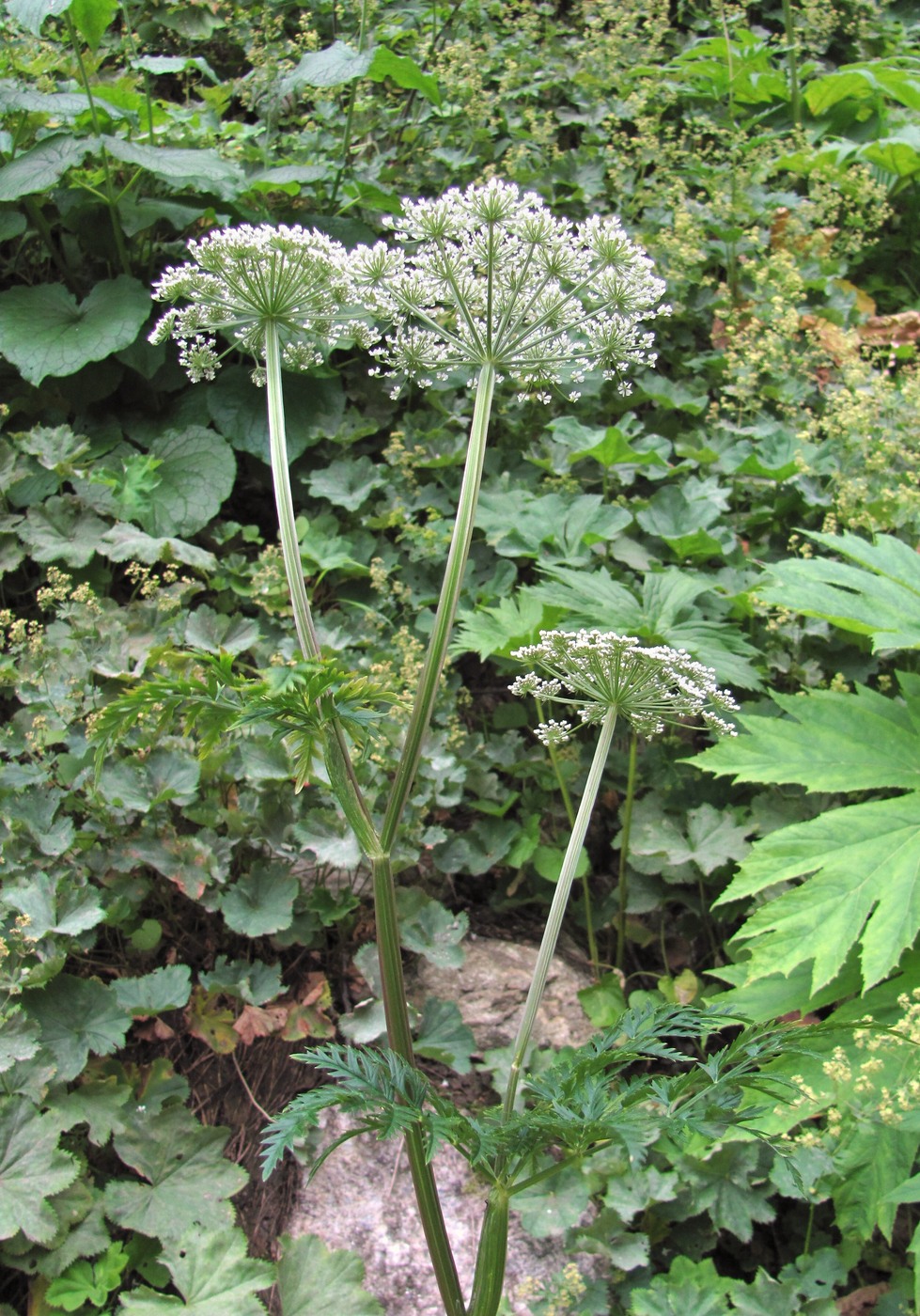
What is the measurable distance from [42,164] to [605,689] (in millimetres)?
3048

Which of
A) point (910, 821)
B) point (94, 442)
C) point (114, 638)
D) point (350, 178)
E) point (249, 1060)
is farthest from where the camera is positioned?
point (350, 178)

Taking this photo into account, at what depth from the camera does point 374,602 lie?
11.3ft

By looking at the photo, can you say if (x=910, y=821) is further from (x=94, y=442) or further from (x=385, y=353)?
(x=94, y=442)

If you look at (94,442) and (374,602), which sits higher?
(94,442)

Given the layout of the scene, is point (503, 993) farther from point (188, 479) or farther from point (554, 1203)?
point (188, 479)

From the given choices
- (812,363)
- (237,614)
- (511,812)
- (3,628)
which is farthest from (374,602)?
(812,363)

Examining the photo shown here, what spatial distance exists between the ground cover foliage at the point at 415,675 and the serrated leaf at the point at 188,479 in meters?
0.01

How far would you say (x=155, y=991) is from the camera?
2330 mm

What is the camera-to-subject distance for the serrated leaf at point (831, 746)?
2.28 metres

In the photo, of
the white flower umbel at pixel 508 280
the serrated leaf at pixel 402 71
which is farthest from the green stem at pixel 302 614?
the serrated leaf at pixel 402 71

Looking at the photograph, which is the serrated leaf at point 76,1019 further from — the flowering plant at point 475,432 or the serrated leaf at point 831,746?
the serrated leaf at point 831,746

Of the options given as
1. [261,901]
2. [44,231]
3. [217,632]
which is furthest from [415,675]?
[44,231]

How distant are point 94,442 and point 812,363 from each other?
10.2 feet

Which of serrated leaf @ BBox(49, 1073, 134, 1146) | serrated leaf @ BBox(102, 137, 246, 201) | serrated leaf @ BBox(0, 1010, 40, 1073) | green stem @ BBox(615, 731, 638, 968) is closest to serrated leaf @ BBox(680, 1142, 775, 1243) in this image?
green stem @ BBox(615, 731, 638, 968)
